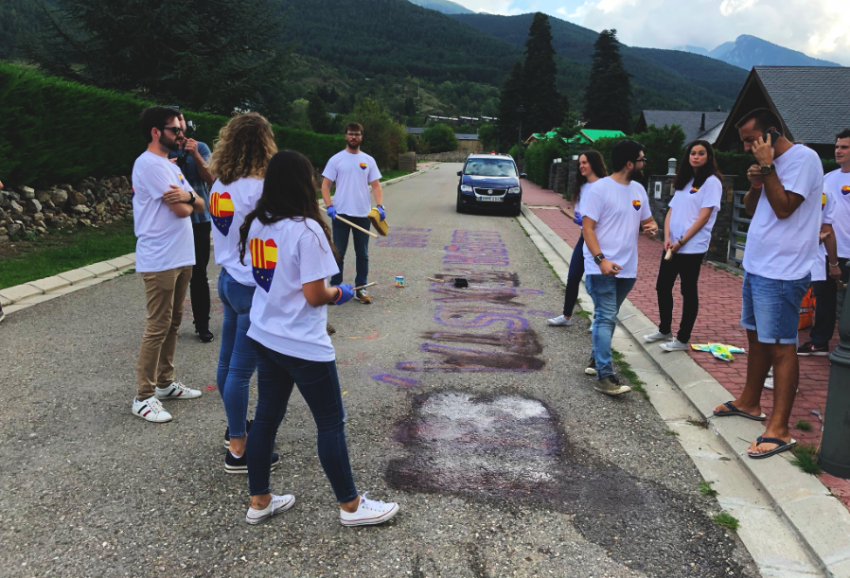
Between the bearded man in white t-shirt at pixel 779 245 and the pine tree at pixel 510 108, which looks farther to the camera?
the pine tree at pixel 510 108

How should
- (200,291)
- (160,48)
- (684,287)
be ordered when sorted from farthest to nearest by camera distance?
(160,48) → (200,291) → (684,287)

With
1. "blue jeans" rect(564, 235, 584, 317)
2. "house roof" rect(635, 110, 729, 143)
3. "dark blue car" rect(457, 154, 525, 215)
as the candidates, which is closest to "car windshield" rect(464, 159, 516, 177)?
"dark blue car" rect(457, 154, 525, 215)

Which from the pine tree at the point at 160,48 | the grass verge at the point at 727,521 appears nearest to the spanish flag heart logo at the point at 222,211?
the grass verge at the point at 727,521

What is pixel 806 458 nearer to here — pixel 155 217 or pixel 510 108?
pixel 155 217

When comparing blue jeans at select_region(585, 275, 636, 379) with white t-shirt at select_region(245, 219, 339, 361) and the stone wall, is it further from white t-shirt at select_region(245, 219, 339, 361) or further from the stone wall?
the stone wall

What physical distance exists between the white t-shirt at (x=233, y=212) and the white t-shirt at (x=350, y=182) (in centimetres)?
372

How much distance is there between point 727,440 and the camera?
12.6 feet

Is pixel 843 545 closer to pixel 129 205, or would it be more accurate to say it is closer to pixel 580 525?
pixel 580 525

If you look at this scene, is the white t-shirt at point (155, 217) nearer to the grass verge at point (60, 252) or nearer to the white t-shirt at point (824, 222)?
the grass verge at point (60, 252)

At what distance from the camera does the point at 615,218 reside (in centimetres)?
472

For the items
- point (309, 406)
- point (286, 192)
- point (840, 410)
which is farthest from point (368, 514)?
point (840, 410)

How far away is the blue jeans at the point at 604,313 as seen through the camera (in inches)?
187

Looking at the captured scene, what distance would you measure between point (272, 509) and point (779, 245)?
10.4 ft

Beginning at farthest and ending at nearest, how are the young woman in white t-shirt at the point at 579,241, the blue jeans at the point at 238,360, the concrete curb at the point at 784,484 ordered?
the young woman in white t-shirt at the point at 579,241, the blue jeans at the point at 238,360, the concrete curb at the point at 784,484
